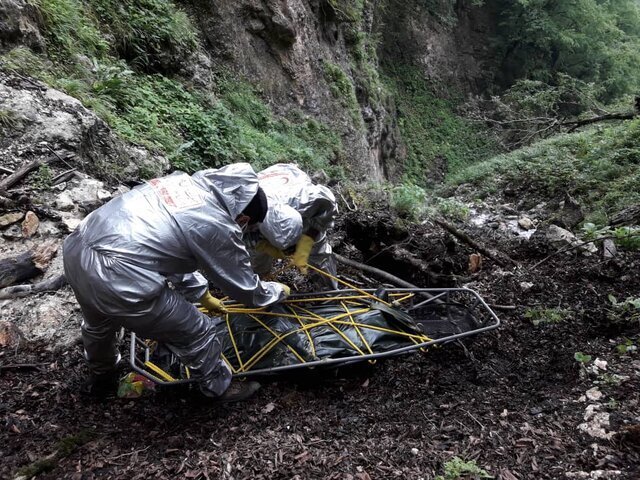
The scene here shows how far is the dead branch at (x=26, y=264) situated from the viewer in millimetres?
3359

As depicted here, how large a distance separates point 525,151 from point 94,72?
1054 centimetres

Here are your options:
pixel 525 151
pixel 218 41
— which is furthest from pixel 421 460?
pixel 525 151

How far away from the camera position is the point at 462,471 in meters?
2.20

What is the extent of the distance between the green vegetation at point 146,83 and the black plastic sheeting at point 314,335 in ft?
8.31

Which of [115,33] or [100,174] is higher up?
[115,33]

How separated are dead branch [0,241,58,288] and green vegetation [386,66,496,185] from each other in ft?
48.3

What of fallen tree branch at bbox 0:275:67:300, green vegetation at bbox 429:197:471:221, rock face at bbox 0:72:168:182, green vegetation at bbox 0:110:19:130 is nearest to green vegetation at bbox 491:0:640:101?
green vegetation at bbox 429:197:471:221

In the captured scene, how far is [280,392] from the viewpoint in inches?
121

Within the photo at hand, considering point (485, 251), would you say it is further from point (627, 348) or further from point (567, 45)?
point (567, 45)

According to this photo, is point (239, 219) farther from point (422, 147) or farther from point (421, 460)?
point (422, 147)

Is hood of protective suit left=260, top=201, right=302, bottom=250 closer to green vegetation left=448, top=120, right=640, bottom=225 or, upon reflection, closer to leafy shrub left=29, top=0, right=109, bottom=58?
leafy shrub left=29, top=0, right=109, bottom=58

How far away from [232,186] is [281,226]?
1.59 feet

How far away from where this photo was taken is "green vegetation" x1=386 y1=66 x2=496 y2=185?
1800 centimetres

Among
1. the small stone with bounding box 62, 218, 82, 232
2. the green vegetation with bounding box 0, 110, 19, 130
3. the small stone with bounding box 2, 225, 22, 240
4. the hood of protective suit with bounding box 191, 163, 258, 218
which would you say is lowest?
the small stone with bounding box 2, 225, 22, 240
